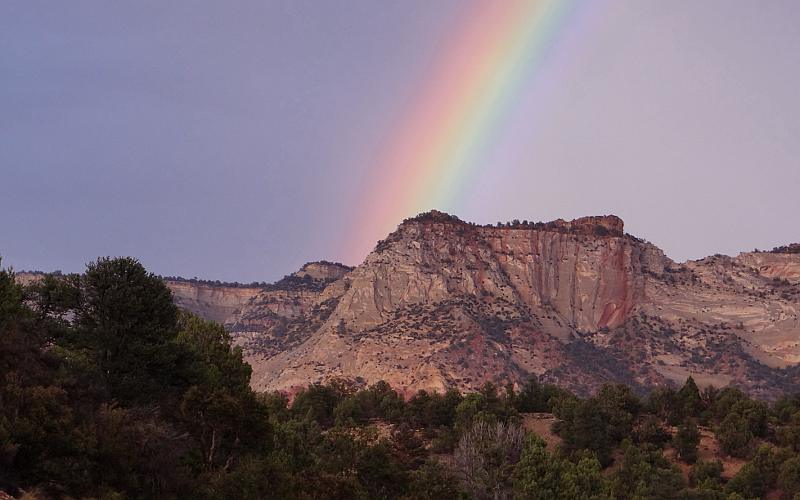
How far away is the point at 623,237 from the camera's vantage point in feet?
553

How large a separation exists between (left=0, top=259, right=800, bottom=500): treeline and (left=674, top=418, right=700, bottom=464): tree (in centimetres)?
11

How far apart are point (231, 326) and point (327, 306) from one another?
3169 cm

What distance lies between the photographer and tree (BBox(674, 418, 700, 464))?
5600cm

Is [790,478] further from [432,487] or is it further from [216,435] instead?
[216,435]

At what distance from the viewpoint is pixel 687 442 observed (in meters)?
56.9

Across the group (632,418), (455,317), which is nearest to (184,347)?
(632,418)

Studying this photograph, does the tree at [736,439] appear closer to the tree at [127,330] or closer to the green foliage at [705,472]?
the green foliage at [705,472]

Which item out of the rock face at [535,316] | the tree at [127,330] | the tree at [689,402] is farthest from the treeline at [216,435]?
the rock face at [535,316]

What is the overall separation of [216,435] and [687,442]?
132ft

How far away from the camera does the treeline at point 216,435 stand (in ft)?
80.7

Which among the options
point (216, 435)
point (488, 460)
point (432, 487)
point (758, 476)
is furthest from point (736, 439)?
point (216, 435)

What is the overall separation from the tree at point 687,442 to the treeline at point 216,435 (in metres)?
0.11

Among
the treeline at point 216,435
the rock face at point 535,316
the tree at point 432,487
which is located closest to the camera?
the treeline at point 216,435

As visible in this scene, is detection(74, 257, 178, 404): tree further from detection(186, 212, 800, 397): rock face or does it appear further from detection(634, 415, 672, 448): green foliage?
detection(186, 212, 800, 397): rock face
